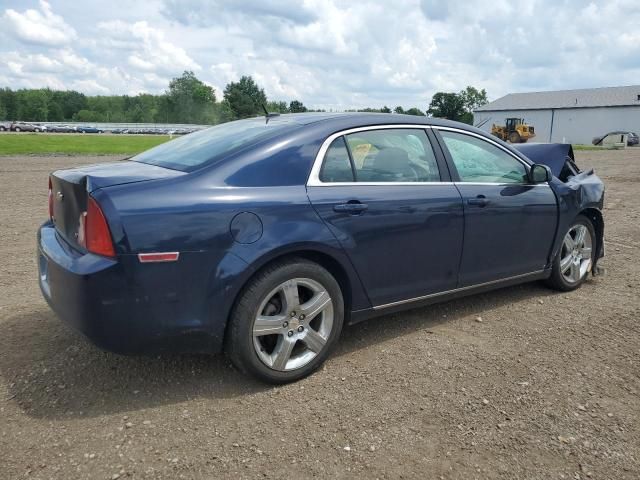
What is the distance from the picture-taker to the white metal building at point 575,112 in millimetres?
67062

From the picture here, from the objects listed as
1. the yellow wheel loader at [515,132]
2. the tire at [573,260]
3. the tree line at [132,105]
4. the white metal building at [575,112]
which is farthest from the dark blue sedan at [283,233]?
the tree line at [132,105]

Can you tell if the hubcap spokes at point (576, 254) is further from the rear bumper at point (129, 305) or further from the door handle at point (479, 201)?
the rear bumper at point (129, 305)

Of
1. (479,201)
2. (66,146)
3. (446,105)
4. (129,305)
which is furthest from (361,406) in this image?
(446,105)

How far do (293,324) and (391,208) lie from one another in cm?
100

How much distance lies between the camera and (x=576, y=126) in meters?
71.1

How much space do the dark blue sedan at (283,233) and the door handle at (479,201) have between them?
0.01 meters

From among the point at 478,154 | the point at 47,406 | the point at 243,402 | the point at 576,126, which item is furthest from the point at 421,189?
the point at 576,126

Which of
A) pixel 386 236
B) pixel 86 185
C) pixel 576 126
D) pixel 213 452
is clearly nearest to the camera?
pixel 213 452

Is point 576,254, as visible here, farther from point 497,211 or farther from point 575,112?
point 575,112

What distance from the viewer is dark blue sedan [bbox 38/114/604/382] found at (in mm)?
2729

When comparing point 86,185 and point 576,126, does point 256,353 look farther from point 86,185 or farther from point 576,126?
point 576,126

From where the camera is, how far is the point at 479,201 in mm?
3973

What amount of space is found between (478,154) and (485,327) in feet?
4.47

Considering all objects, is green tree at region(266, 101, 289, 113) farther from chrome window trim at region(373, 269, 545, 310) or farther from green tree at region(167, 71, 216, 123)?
green tree at region(167, 71, 216, 123)
